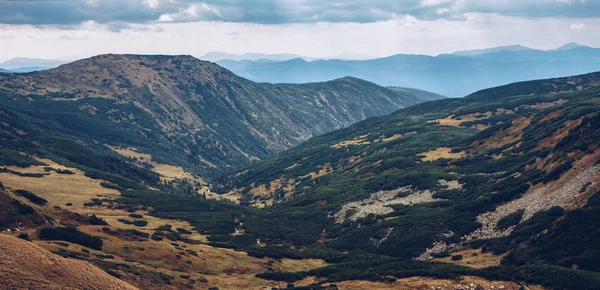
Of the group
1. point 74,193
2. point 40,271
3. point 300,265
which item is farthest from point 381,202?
point 40,271

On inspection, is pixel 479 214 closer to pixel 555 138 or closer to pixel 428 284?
pixel 428 284

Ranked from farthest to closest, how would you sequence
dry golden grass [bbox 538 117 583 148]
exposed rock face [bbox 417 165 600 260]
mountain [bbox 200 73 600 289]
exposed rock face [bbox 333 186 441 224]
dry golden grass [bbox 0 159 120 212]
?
dry golden grass [bbox 0 159 120 212]
exposed rock face [bbox 333 186 441 224]
dry golden grass [bbox 538 117 583 148]
exposed rock face [bbox 417 165 600 260]
mountain [bbox 200 73 600 289]

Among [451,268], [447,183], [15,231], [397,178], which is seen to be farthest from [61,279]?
[397,178]

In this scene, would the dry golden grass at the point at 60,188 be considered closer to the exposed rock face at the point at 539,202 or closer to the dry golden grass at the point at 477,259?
the exposed rock face at the point at 539,202

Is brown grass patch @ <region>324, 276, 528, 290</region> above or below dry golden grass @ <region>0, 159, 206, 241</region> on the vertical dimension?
above

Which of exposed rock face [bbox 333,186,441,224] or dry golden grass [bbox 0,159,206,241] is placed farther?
exposed rock face [bbox 333,186,441,224]

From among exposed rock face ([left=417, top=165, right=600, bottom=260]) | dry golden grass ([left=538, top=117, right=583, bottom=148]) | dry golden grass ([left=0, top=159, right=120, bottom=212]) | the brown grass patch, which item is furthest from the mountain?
dry golden grass ([left=0, top=159, right=120, bottom=212])

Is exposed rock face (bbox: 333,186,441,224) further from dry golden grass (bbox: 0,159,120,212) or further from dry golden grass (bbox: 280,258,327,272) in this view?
dry golden grass (bbox: 0,159,120,212)
